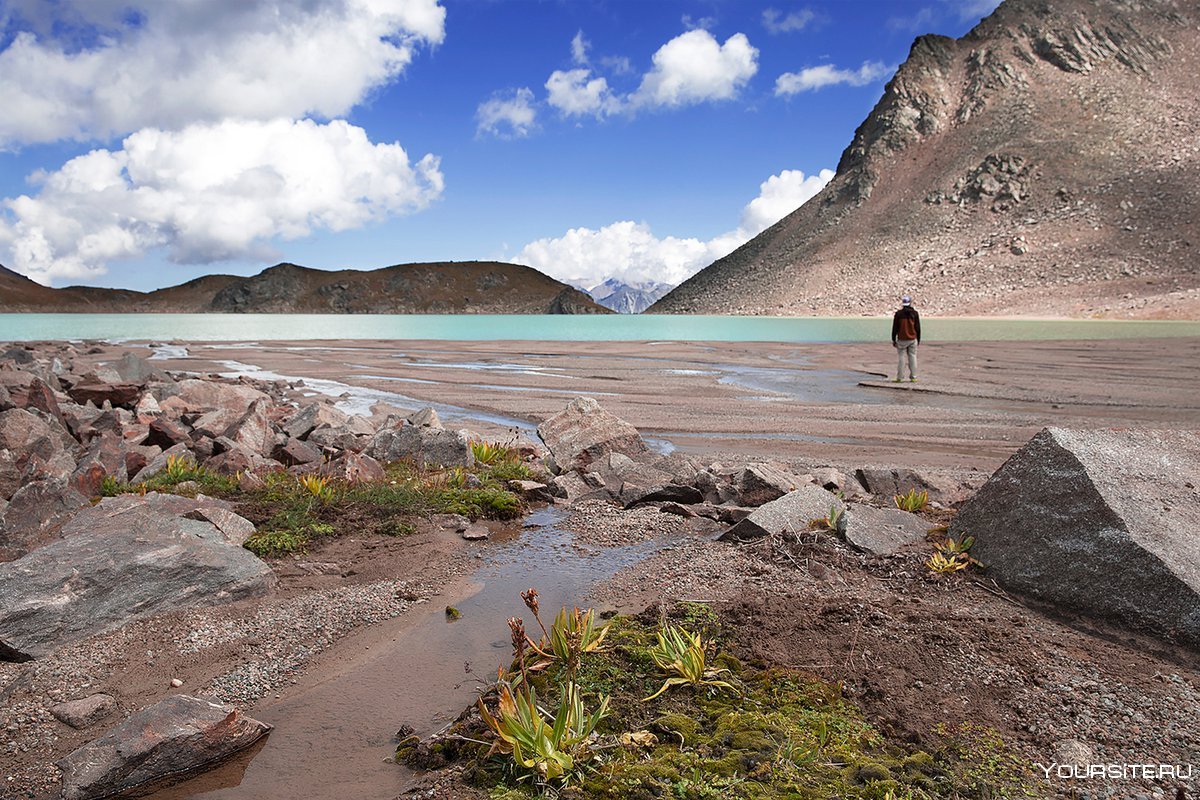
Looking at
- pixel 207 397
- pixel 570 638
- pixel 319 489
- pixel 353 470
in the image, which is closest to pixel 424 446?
pixel 353 470

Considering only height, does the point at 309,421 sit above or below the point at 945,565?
above

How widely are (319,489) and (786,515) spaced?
16.1ft

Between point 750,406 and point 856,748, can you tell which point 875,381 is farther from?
point 856,748

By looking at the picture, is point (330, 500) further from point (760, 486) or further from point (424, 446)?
point (760, 486)

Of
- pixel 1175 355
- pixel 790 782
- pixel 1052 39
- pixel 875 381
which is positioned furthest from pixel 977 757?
pixel 1052 39

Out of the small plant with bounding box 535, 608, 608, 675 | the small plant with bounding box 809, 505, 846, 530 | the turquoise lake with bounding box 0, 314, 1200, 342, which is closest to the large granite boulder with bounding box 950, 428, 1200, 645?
the small plant with bounding box 809, 505, 846, 530

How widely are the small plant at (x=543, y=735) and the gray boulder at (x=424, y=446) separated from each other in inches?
241

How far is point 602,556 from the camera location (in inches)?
266

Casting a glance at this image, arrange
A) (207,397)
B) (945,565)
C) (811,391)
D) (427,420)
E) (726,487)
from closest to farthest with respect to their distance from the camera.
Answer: (945,565) → (726,487) → (427,420) → (207,397) → (811,391)

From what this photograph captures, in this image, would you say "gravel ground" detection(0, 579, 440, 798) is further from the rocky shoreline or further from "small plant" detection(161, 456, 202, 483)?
"small plant" detection(161, 456, 202, 483)

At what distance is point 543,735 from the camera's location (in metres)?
3.29

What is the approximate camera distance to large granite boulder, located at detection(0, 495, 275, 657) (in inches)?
183

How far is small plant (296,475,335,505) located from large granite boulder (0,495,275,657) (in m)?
1.62

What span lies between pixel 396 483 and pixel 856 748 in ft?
20.2
